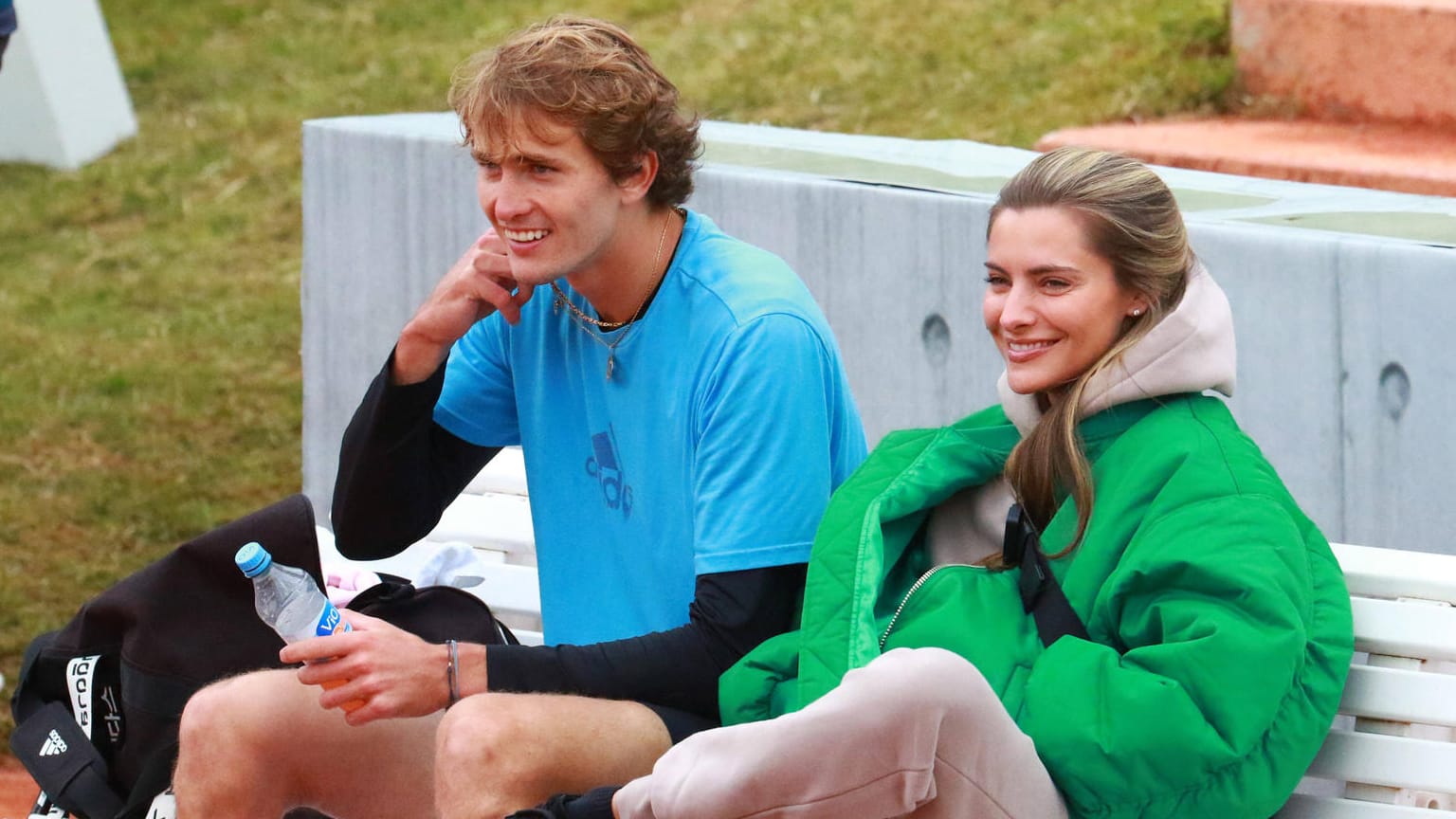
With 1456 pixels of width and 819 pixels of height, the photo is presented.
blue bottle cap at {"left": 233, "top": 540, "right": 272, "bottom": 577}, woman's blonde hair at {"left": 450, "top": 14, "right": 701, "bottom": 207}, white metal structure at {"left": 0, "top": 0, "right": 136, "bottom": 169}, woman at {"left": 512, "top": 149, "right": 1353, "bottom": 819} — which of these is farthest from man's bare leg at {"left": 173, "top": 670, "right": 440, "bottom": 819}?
white metal structure at {"left": 0, "top": 0, "right": 136, "bottom": 169}

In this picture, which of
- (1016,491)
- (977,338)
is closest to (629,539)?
(1016,491)

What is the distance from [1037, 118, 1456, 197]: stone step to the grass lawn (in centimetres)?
49

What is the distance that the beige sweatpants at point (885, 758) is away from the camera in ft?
7.84

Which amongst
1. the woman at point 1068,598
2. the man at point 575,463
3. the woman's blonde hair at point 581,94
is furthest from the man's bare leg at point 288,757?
the woman's blonde hair at point 581,94

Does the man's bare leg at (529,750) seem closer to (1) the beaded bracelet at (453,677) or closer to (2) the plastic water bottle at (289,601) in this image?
(1) the beaded bracelet at (453,677)

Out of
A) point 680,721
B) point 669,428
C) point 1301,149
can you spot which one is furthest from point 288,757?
point 1301,149

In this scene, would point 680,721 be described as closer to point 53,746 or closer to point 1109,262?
point 1109,262

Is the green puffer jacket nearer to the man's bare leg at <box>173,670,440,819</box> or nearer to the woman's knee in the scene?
the woman's knee

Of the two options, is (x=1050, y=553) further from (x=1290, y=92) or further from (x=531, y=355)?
(x=1290, y=92)

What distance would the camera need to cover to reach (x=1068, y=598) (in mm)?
2631

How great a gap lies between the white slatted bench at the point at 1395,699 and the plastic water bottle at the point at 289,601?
136 cm

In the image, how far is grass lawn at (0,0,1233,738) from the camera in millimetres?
6414

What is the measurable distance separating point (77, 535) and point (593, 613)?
3340 millimetres

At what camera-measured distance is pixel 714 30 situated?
31.1 feet
